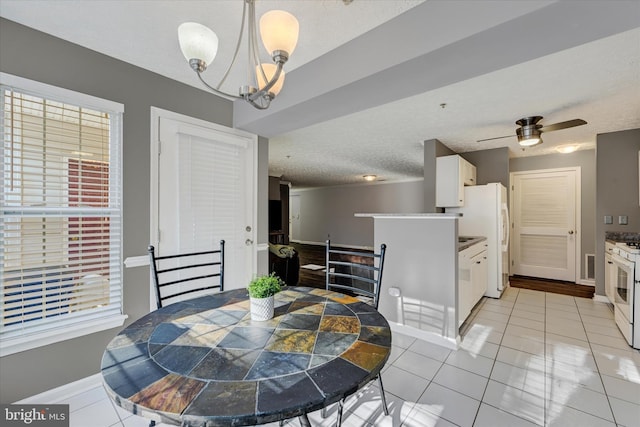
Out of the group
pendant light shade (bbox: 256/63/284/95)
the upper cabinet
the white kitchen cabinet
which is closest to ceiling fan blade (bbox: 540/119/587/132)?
the upper cabinet

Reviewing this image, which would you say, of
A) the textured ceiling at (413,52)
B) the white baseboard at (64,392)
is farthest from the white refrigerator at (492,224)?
the white baseboard at (64,392)

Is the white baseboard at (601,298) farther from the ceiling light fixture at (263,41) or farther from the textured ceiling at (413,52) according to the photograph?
the ceiling light fixture at (263,41)

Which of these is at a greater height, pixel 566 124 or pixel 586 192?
pixel 566 124

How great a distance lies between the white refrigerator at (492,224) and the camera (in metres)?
3.86

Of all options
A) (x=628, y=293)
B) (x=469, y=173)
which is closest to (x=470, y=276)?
(x=628, y=293)

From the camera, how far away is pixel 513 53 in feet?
4.75

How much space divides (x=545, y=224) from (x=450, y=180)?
2818 mm

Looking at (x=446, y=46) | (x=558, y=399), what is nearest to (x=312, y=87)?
(x=446, y=46)

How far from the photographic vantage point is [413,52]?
1.51m

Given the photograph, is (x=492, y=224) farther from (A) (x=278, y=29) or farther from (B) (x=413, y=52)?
(A) (x=278, y=29)

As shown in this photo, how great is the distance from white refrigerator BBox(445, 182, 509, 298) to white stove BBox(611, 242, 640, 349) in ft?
3.76

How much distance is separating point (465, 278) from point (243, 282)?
235 centimetres

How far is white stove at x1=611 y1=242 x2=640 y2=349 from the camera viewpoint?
2453 mm

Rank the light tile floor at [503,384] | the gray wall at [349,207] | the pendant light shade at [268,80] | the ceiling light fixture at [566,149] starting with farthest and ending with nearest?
the gray wall at [349,207] → the ceiling light fixture at [566,149] → the light tile floor at [503,384] → the pendant light shade at [268,80]
